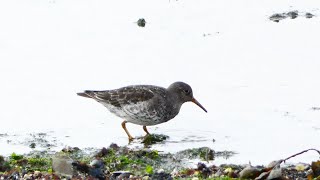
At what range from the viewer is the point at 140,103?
1448cm

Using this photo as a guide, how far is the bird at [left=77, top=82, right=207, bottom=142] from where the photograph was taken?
47.1 ft

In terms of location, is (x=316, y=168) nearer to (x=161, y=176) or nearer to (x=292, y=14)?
(x=161, y=176)

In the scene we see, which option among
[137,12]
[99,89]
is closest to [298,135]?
[99,89]

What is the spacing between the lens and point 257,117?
46.6 feet

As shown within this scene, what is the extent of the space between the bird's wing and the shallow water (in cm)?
37

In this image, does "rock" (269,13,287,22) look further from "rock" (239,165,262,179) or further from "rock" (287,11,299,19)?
"rock" (239,165,262,179)

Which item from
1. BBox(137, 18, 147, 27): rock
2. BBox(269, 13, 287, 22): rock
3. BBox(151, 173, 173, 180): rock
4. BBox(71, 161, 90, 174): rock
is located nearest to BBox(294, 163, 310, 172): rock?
BBox(151, 173, 173, 180): rock

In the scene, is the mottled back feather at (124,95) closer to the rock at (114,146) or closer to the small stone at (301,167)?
the rock at (114,146)

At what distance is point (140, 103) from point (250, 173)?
415 centimetres

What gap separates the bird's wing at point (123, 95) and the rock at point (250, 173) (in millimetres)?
4047

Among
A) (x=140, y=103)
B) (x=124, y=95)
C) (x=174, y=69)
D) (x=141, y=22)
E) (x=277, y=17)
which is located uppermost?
(x=277, y=17)

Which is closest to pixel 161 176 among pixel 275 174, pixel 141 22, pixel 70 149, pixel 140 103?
pixel 275 174

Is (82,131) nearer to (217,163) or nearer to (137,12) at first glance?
(217,163)

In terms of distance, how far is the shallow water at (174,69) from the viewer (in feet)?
45.1
